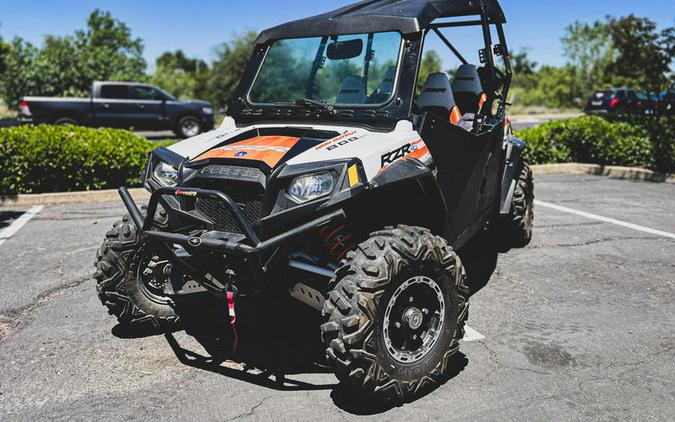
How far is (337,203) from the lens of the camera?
3.26 m

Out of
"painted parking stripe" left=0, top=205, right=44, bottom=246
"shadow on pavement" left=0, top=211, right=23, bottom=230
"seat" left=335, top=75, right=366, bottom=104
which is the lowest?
"shadow on pavement" left=0, top=211, right=23, bottom=230

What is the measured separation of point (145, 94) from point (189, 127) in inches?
68.7

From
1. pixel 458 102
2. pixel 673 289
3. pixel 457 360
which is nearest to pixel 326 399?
pixel 457 360

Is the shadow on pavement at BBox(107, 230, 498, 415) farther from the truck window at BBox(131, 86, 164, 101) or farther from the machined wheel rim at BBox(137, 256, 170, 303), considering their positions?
the truck window at BBox(131, 86, 164, 101)

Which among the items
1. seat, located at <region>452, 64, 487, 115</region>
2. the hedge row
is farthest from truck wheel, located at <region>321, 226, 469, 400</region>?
the hedge row

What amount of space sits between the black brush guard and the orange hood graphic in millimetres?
371

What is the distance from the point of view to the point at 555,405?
3.44 m

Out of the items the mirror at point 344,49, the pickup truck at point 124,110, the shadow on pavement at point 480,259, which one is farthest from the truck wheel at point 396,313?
the pickup truck at point 124,110

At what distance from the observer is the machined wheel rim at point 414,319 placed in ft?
11.3

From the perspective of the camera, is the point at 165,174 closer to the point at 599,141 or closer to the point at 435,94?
the point at 435,94

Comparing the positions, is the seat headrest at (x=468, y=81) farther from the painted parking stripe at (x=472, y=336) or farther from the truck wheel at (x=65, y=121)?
the truck wheel at (x=65, y=121)

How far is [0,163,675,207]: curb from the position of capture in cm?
911

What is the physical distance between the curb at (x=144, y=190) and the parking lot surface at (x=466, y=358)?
2.78m

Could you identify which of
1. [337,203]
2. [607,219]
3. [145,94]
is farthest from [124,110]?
[337,203]
